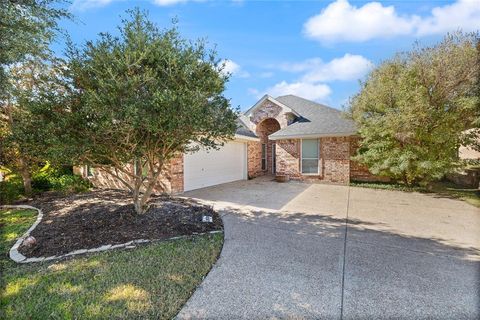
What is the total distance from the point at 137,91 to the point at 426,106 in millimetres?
9953

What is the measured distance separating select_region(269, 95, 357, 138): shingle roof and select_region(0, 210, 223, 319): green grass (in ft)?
32.5

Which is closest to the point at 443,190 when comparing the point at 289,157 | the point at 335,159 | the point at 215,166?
the point at 335,159

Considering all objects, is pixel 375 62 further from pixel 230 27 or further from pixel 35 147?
pixel 35 147

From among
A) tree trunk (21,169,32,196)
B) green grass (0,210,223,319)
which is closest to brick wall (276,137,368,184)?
green grass (0,210,223,319)

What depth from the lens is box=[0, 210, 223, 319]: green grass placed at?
2.74 meters

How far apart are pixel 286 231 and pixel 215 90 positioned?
11.8 ft

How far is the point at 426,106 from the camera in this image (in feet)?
28.3

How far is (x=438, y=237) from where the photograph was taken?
4977 millimetres

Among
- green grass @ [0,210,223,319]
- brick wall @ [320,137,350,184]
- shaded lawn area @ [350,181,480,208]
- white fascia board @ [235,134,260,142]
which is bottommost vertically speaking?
green grass @ [0,210,223,319]

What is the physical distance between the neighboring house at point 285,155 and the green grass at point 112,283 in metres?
5.56

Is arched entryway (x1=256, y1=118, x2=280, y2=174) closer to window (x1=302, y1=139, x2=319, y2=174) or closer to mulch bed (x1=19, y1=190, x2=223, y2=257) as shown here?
window (x1=302, y1=139, x2=319, y2=174)

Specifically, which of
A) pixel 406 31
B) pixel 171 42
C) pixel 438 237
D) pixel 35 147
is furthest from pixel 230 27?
pixel 438 237

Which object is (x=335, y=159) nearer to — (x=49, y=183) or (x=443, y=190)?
(x=443, y=190)

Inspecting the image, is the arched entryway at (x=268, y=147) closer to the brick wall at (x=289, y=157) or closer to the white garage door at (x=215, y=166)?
the brick wall at (x=289, y=157)
